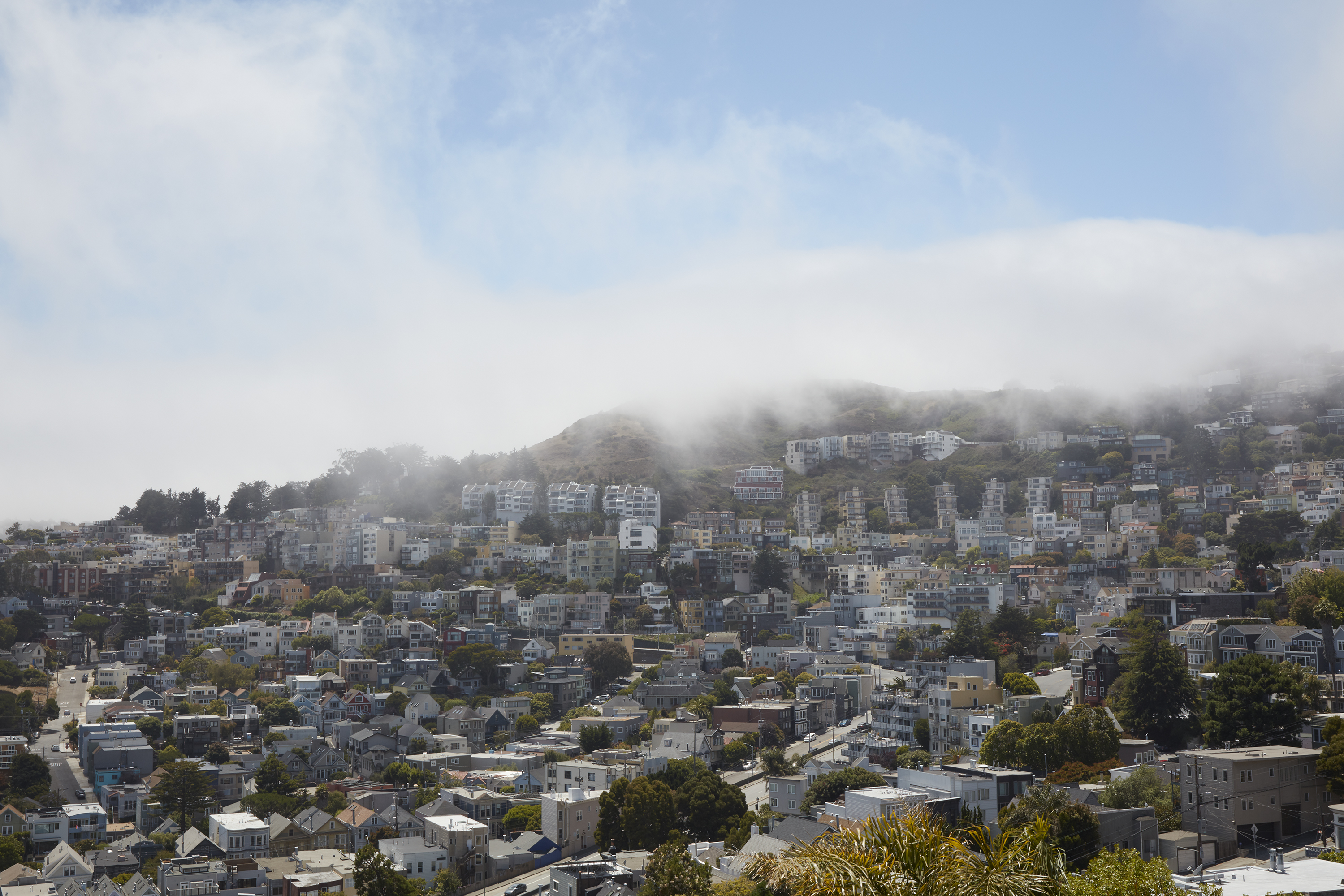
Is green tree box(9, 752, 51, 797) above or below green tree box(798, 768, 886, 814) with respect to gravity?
below

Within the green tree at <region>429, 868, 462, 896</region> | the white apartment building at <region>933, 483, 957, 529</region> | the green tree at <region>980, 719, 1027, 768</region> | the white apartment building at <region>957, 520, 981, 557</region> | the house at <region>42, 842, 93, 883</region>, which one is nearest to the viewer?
the green tree at <region>429, 868, 462, 896</region>

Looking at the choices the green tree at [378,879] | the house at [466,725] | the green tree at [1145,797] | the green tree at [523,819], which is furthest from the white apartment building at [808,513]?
the green tree at [1145,797]

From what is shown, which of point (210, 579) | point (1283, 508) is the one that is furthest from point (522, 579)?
point (1283, 508)

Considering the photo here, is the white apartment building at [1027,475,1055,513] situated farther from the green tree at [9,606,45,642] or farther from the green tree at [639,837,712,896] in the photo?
the green tree at [639,837,712,896]

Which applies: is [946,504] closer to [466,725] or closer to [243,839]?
[466,725]

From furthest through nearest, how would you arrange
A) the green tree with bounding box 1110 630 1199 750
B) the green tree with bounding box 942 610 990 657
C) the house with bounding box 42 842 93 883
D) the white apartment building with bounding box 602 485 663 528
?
the white apartment building with bounding box 602 485 663 528 < the green tree with bounding box 942 610 990 657 < the house with bounding box 42 842 93 883 < the green tree with bounding box 1110 630 1199 750

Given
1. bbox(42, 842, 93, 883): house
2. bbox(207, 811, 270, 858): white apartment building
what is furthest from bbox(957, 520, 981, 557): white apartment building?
bbox(42, 842, 93, 883): house
